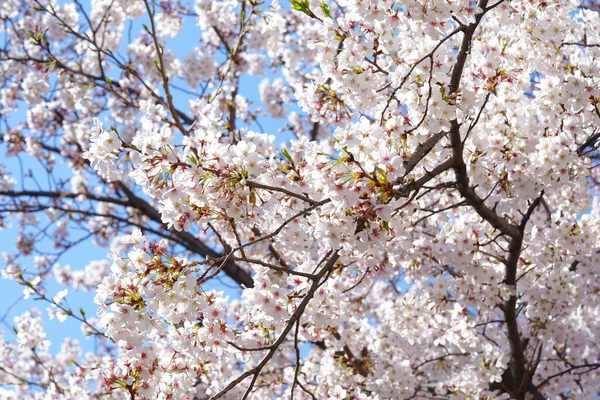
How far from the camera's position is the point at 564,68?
443cm

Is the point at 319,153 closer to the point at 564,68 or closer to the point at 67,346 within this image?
the point at 564,68

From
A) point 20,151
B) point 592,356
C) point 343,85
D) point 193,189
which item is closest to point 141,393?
point 193,189

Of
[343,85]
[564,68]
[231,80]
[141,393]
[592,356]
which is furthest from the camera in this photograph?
[231,80]

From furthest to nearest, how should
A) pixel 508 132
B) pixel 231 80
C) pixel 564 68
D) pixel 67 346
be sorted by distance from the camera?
1. pixel 67 346
2. pixel 231 80
3. pixel 564 68
4. pixel 508 132

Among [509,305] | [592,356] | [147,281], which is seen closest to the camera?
[147,281]

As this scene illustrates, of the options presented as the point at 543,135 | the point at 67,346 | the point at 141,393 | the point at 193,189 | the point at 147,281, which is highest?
the point at 67,346

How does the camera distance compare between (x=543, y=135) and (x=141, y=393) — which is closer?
(x=141, y=393)

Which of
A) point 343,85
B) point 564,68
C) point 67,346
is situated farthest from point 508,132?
point 67,346

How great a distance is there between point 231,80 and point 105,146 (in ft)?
21.9

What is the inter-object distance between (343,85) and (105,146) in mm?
1485

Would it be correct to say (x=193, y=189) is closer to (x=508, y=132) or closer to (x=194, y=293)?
(x=194, y=293)

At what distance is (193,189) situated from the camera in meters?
2.85

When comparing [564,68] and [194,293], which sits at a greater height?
[564,68]

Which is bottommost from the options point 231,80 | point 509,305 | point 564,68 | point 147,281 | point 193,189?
point 147,281
